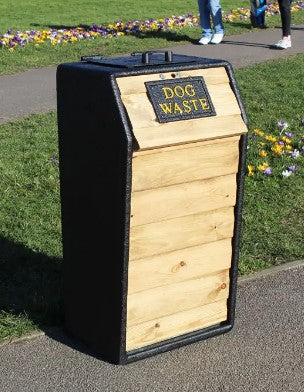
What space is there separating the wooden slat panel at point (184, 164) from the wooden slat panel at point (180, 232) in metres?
0.20

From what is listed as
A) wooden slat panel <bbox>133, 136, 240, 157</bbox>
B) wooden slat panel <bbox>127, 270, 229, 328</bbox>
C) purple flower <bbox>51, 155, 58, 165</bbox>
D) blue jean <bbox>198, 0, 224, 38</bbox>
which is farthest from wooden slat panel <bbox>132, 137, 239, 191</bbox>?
blue jean <bbox>198, 0, 224, 38</bbox>

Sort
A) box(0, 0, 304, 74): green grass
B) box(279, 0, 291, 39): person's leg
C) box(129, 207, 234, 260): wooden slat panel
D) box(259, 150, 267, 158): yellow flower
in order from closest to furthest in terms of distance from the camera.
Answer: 1. box(129, 207, 234, 260): wooden slat panel
2. box(259, 150, 267, 158): yellow flower
3. box(279, 0, 291, 39): person's leg
4. box(0, 0, 304, 74): green grass

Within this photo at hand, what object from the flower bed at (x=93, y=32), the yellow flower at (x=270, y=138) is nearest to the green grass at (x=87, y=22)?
the flower bed at (x=93, y=32)

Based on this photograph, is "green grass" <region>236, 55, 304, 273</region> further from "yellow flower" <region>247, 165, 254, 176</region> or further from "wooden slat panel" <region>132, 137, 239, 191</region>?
"wooden slat panel" <region>132, 137, 239, 191</region>

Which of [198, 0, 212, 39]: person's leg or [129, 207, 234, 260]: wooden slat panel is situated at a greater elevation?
[129, 207, 234, 260]: wooden slat panel

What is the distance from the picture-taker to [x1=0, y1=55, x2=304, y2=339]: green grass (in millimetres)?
4117

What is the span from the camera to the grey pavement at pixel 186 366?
3443mm

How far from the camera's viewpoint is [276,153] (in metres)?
6.78

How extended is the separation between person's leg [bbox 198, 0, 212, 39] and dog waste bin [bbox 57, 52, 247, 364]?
858 centimetres

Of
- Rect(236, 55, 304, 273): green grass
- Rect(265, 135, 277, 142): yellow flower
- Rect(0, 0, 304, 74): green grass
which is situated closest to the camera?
Rect(236, 55, 304, 273): green grass

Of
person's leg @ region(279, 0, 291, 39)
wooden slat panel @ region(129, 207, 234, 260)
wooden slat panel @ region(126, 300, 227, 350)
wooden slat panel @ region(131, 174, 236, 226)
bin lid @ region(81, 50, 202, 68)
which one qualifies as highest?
bin lid @ region(81, 50, 202, 68)

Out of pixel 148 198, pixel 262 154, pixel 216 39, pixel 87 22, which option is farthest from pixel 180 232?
pixel 87 22

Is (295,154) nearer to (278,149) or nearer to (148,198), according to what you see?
(278,149)

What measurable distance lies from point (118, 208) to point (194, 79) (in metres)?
0.66
